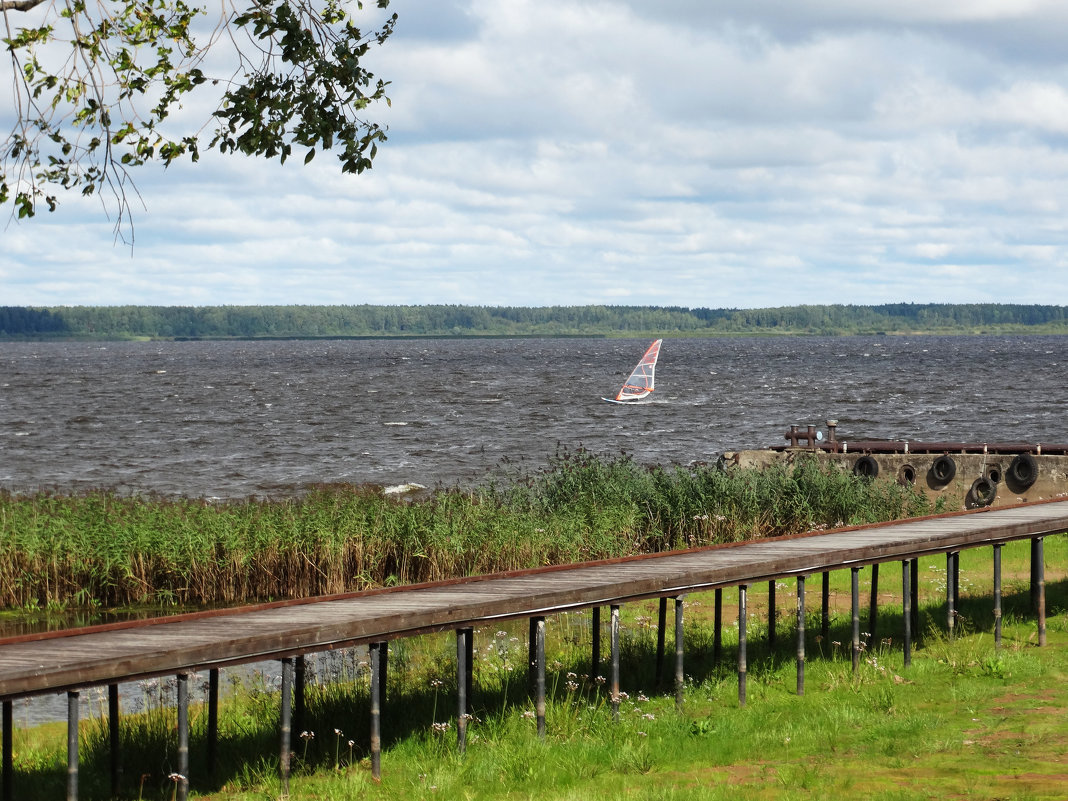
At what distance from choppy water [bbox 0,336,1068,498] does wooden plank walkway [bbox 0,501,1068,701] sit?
1230 inches

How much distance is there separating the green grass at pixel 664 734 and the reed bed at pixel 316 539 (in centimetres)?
583

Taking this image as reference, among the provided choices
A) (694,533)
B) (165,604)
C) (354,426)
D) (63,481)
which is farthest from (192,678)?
(354,426)

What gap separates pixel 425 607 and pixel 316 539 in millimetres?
11609

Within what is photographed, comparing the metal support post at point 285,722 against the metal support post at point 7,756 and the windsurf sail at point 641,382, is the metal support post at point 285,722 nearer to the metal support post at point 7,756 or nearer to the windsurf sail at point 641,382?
the metal support post at point 7,756

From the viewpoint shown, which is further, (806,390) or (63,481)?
(806,390)

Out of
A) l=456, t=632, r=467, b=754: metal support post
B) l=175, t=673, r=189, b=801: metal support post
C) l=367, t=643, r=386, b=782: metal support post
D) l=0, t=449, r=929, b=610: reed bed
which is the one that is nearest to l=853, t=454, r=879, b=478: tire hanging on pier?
l=0, t=449, r=929, b=610: reed bed

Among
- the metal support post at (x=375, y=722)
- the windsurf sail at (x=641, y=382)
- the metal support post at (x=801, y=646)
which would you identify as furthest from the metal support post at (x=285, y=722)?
the windsurf sail at (x=641, y=382)

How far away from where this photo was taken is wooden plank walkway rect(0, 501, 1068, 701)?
936 centimetres

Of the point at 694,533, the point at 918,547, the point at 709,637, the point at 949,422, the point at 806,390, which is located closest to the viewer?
the point at 918,547

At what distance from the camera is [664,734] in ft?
39.0

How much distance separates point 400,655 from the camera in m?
16.2

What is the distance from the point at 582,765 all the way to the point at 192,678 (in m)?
7.44

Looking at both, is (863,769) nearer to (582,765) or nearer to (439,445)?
(582,765)

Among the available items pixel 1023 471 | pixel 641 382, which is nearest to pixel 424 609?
pixel 1023 471
